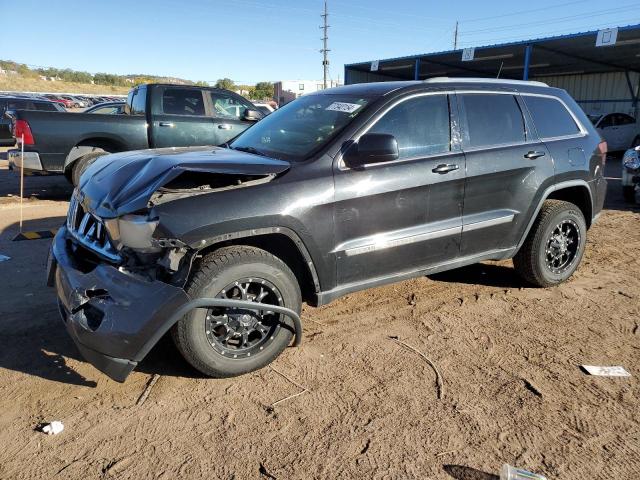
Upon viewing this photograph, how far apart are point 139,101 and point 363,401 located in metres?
7.79

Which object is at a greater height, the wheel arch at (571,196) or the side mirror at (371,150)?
the side mirror at (371,150)

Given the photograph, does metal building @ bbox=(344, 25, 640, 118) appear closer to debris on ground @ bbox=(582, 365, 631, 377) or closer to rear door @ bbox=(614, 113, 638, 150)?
rear door @ bbox=(614, 113, 638, 150)

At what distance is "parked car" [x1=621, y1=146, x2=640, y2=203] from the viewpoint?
867 cm

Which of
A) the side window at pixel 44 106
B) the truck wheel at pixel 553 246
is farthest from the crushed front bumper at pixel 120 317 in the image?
the side window at pixel 44 106

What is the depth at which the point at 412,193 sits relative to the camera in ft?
12.2

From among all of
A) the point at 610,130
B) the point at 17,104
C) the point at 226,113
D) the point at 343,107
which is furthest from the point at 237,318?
the point at 17,104

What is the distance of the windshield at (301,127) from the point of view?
368 centimetres

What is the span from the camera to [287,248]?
135 inches

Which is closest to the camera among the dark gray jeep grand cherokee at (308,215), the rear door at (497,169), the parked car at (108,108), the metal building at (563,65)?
the dark gray jeep grand cherokee at (308,215)

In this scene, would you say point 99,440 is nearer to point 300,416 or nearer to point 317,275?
A: point 300,416

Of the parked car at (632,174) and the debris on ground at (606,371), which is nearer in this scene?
the debris on ground at (606,371)

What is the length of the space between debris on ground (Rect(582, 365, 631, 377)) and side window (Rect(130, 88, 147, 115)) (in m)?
7.98

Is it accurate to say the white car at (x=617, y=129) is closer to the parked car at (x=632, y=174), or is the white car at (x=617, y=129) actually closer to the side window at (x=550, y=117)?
the parked car at (x=632, y=174)

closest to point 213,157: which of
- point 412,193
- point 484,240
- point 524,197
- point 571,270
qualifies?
point 412,193
